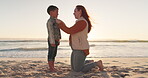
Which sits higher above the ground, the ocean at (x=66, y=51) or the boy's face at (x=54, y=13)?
the boy's face at (x=54, y=13)

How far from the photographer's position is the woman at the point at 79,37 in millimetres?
3873

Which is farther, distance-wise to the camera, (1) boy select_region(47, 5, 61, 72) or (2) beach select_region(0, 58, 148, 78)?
(1) boy select_region(47, 5, 61, 72)

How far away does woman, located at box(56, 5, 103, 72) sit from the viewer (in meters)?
3.87

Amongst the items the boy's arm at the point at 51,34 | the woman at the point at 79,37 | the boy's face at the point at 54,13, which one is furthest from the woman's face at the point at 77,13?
the boy's arm at the point at 51,34

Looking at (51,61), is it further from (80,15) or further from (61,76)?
(80,15)

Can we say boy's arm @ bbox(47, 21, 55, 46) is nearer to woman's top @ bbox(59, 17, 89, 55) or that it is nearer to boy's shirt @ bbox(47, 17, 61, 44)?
boy's shirt @ bbox(47, 17, 61, 44)

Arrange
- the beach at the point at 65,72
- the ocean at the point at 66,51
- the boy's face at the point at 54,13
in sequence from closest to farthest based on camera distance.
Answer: the beach at the point at 65,72 → the boy's face at the point at 54,13 → the ocean at the point at 66,51

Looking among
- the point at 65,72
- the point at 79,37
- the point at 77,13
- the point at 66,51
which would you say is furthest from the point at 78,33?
the point at 66,51

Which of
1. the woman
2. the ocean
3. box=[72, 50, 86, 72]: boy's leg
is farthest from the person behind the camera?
the ocean

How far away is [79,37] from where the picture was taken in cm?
398

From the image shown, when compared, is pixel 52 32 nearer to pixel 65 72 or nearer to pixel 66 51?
pixel 65 72

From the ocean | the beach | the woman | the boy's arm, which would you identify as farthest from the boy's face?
the ocean

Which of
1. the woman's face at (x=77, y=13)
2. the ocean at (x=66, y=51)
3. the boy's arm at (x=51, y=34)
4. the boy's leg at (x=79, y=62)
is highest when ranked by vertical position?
the woman's face at (x=77, y=13)

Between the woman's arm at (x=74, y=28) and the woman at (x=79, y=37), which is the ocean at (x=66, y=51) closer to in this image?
the woman at (x=79, y=37)
